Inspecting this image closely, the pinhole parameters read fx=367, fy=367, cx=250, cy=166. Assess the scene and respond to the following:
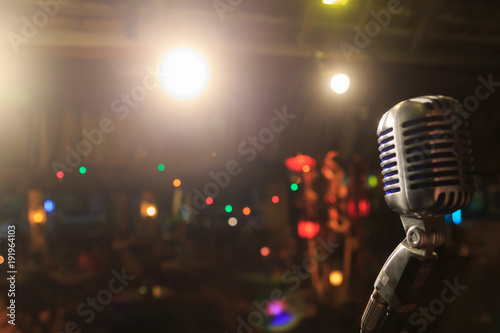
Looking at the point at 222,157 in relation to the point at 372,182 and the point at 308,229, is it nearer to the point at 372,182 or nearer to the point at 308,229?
the point at 308,229

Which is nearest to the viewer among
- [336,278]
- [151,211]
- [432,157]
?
[432,157]

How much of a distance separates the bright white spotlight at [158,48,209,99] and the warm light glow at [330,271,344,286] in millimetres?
3046

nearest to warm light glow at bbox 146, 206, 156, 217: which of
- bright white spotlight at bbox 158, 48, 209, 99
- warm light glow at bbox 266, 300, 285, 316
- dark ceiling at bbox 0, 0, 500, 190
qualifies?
dark ceiling at bbox 0, 0, 500, 190

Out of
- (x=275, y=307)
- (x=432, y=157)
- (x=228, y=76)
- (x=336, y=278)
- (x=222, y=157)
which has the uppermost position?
(x=228, y=76)

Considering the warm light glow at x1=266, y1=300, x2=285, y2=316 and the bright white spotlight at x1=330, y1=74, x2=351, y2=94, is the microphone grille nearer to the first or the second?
the bright white spotlight at x1=330, y1=74, x2=351, y2=94

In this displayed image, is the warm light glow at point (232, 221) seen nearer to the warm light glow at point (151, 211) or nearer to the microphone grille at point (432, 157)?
the warm light glow at point (151, 211)

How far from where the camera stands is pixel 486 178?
16.3ft

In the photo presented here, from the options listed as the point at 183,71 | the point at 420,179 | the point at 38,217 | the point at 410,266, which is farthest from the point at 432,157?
the point at 38,217

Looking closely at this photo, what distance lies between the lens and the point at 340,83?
3.64m

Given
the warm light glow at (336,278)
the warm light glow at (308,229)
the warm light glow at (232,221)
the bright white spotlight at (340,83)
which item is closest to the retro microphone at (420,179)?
the bright white spotlight at (340,83)

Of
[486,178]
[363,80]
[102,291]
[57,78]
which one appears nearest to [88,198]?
[102,291]

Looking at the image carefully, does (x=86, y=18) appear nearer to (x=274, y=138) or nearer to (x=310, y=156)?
(x=274, y=138)

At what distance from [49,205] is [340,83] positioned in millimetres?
3477

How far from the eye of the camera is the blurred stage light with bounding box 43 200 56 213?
4164 millimetres
